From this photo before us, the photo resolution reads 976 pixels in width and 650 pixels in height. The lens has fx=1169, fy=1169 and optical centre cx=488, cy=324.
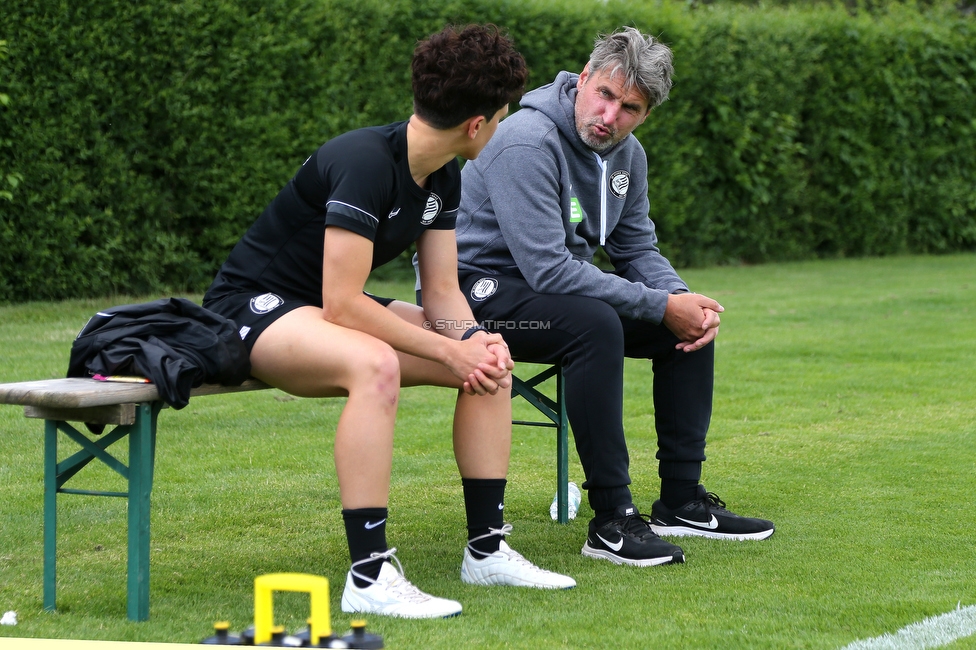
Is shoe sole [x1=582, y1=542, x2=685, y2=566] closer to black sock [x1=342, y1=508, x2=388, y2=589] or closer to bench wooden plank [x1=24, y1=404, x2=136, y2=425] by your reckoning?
black sock [x1=342, y1=508, x2=388, y2=589]

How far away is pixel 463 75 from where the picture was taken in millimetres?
3143

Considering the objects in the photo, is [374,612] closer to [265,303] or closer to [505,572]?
[505,572]

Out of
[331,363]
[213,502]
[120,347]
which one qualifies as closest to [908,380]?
[213,502]

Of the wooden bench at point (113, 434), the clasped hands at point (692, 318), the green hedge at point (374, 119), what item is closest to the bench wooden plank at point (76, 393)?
the wooden bench at point (113, 434)

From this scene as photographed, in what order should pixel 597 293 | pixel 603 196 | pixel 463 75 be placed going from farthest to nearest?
pixel 603 196, pixel 597 293, pixel 463 75

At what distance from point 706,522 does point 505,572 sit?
922 millimetres

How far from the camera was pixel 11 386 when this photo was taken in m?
2.85

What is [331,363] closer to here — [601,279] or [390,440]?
[390,440]

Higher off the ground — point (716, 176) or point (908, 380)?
point (716, 176)

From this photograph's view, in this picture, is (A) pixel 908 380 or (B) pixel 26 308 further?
(B) pixel 26 308

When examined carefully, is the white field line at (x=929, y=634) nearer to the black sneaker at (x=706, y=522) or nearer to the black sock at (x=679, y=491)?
the black sneaker at (x=706, y=522)

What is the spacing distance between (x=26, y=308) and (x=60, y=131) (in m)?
1.40

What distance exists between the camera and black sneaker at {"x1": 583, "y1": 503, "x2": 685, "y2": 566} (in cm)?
356

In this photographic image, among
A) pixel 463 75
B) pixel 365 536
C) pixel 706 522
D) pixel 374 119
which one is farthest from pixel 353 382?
pixel 374 119
